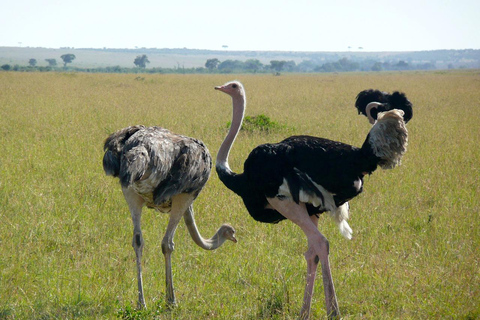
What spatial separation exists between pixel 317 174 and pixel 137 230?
1198 mm

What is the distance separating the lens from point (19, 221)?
486 centimetres

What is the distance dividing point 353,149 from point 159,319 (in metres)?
1.56

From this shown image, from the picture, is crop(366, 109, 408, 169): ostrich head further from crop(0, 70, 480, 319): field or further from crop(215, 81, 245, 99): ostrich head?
crop(215, 81, 245, 99): ostrich head

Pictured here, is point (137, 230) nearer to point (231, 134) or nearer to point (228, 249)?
point (231, 134)

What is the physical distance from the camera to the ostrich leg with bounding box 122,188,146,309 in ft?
11.6

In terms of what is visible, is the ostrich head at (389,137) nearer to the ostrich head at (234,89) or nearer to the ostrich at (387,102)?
the ostrich head at (234,89)

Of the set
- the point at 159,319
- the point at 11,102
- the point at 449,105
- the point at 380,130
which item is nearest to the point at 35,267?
the point at 159,319

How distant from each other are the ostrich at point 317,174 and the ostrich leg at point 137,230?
757mm

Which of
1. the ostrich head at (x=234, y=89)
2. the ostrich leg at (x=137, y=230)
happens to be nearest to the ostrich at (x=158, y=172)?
the ostrich leg at (x=137, y=230)

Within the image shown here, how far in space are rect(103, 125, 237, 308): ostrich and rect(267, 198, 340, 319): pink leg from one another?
0.59 meters

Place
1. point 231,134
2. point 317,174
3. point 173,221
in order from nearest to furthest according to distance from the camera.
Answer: point 317,174 < point 173,221 < point 231,134

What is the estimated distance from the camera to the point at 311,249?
3529mm

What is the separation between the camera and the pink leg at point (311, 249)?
3379 millimetres

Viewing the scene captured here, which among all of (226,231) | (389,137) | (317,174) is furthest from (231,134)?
(389,137)
